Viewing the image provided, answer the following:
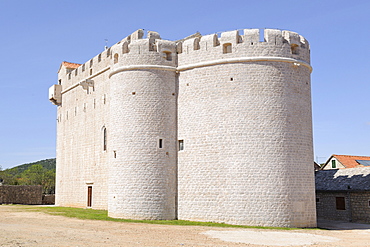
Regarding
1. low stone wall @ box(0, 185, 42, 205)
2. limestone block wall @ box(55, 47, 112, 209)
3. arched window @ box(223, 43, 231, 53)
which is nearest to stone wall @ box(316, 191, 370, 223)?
arched window @ box(223, 43, 231, 53)

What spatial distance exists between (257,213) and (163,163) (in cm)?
555

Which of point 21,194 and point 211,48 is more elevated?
point 211,48

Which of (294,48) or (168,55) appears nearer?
(294,48)

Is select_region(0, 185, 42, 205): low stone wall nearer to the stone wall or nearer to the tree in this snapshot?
the stone wall

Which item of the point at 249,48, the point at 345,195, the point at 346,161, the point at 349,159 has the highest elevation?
the point at 249,48

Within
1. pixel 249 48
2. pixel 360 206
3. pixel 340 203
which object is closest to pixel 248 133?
pixel 249 48

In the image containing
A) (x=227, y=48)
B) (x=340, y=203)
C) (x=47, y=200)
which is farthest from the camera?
(x=47, y=200)

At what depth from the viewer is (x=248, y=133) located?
70.6 feet

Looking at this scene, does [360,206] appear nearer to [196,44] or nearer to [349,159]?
[196,44]

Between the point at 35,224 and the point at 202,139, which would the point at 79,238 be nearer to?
the point at 35,224

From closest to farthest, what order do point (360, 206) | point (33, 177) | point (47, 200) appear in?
point (360, 206)
point (47, 200)
point (33, 177)

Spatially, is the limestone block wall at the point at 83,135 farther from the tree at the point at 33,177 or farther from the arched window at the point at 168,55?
the tree at the point at 33,177

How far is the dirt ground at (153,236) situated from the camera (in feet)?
46.6

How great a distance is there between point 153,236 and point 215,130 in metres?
7.77
